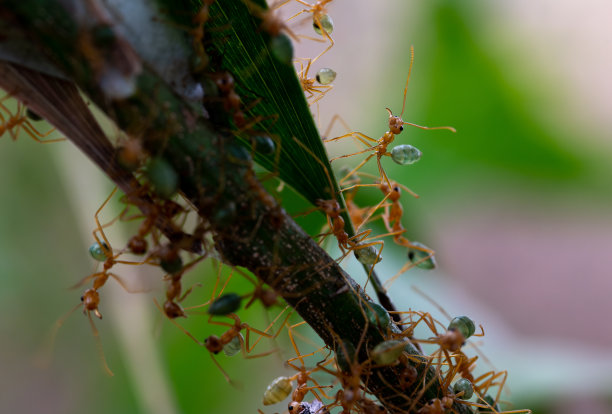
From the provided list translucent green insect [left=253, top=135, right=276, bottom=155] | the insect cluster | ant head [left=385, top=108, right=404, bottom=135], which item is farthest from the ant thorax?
translucent green insect [left=253, top=135, right=276, bottom=155]

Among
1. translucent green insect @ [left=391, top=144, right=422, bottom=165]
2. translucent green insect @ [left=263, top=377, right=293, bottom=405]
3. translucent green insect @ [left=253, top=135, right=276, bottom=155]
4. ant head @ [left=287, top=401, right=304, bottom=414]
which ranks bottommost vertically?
ant head @ [left=287, top=401, right=304, bottom=414]

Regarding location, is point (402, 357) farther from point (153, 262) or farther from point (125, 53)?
point (125, 53)

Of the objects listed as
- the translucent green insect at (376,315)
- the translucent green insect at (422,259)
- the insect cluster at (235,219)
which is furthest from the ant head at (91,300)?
the translucent green insect at (422,259)

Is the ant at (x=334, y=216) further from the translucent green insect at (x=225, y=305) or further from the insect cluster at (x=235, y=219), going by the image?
the translucent green insect at (x=225, y=305)

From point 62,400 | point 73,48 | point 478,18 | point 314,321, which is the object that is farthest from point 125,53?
point 62,400

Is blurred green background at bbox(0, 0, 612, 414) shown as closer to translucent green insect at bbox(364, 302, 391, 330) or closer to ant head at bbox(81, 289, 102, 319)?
ant head at bbox(81, 289, 102, 319)

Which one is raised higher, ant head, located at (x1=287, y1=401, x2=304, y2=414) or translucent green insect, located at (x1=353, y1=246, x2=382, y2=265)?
translucent green insect, located at (x1=353, y1=246, x2=382, y2=265)

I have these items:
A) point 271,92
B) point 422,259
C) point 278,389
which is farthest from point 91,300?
point 422,259

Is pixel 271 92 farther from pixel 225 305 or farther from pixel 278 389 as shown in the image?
pixel 278 389
